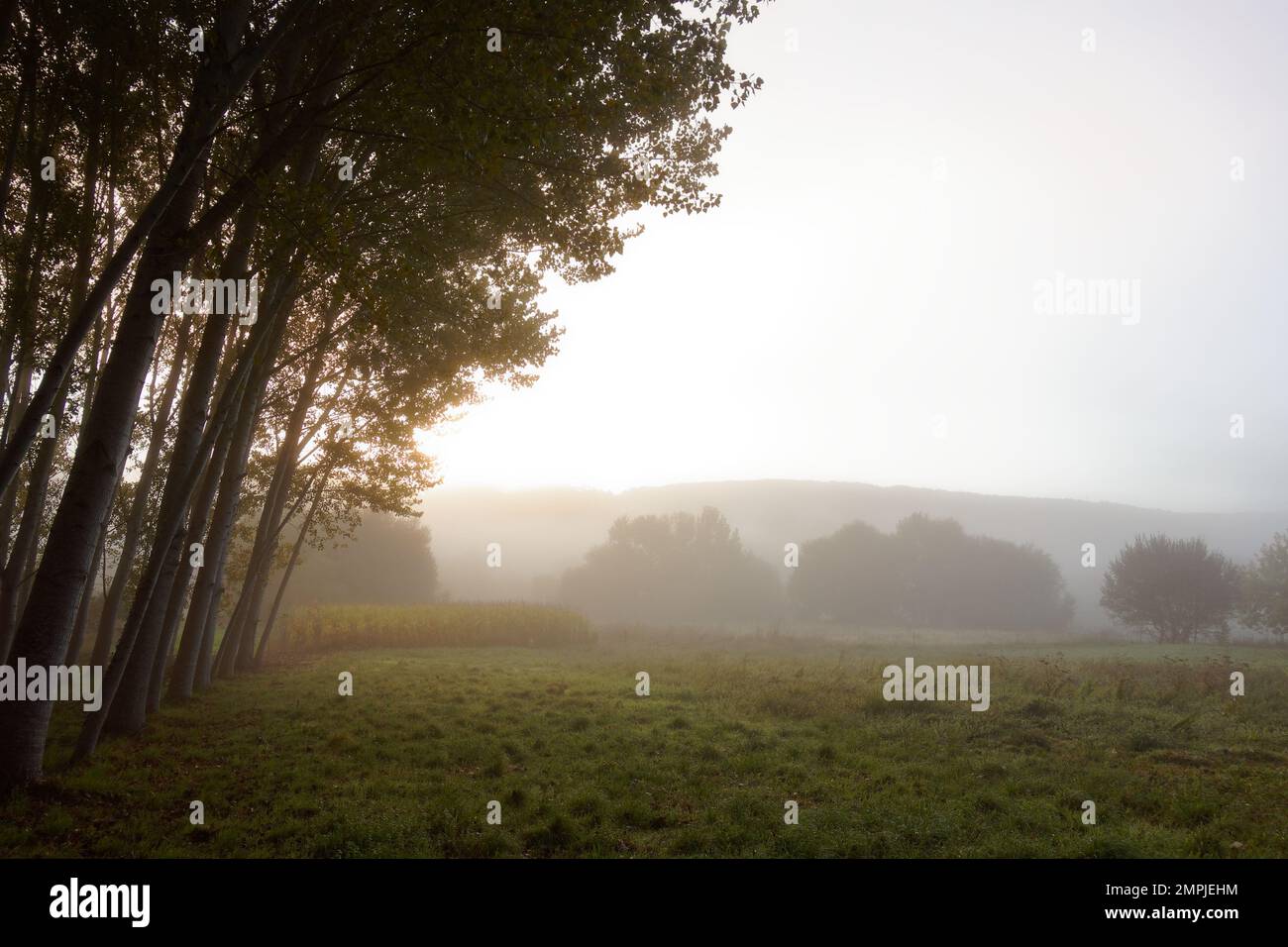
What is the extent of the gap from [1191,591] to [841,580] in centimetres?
3934

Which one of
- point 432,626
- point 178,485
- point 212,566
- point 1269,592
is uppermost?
point 178,485

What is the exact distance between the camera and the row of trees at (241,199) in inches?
311

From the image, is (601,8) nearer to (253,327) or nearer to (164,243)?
(164,243)

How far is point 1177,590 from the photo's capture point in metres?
62.3

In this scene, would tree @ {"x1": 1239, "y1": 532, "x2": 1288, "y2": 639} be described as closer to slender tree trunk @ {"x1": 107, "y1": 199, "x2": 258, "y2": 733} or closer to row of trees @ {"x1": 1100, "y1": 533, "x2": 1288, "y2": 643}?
row of trees @ {"x1": 1100, "y1": 533, "x2": 1288, "y2": 643}

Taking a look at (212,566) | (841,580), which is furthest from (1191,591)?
(212,566)

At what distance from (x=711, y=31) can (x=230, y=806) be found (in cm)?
1418

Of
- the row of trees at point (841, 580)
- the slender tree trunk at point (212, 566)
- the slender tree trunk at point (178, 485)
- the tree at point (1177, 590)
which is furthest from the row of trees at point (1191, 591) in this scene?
the slender tree trunk at point (178, 485)

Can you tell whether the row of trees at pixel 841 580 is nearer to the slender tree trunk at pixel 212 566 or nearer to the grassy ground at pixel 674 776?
the grassy ground at pixel 674 776

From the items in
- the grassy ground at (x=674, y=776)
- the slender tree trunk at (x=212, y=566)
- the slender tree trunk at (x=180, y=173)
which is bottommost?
the grassy ground at (x=674, y=776)

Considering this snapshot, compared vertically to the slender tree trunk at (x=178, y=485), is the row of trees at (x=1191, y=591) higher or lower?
lower

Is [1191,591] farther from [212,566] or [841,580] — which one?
[212,566]

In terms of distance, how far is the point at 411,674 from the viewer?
21.7m

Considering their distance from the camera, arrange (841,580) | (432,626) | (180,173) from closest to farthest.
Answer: (180,173) < (432,626) < (841,580)
